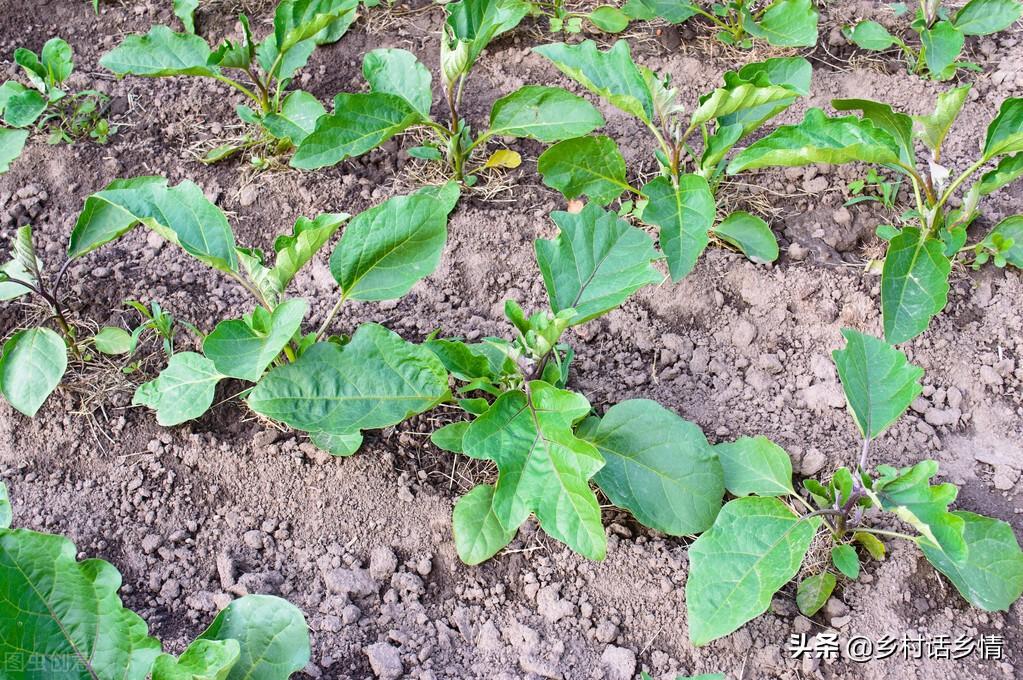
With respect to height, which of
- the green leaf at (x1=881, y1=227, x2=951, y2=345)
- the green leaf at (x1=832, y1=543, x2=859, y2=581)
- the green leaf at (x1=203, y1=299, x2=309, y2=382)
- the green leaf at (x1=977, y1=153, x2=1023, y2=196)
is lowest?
the green leaf at (x1=832, y1=543, x2=859, y2=581)

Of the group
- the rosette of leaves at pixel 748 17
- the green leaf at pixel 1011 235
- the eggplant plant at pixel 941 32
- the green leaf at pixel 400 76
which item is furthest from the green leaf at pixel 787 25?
the green leaf at pixel 400 76

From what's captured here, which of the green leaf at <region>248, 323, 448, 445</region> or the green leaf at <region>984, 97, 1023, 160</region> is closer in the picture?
the green leaf at <region>248, 323, 448, 445</region>

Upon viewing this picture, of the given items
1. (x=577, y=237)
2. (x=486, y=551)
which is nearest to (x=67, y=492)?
(x=486, y=551)

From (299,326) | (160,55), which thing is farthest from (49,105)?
(299,326)

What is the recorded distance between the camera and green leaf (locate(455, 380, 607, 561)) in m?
2.12

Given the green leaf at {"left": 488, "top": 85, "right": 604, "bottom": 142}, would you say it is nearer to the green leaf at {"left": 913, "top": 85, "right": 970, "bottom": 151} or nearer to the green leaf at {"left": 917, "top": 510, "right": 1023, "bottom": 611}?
the green leaf at {"left": 913, "top": 85, "right": 970, "bottom": 151}

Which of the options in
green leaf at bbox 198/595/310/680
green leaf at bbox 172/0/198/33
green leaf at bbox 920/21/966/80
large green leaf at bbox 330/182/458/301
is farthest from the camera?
green leaf at bbox 172/0/198/33

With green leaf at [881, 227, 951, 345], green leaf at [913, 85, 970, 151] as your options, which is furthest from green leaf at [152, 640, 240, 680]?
green leaf at [913, 85, 970, 151]

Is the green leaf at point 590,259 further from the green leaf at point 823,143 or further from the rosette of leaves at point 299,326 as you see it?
the green leaf at point 823,143

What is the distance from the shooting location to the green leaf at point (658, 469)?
2357 mm

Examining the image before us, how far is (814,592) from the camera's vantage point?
231 centimetres

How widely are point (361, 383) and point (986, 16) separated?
9.57 ft

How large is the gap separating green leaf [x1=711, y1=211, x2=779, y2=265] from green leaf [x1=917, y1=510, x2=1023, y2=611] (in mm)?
1055

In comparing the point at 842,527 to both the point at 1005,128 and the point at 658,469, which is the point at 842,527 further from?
the point at 1005,128
